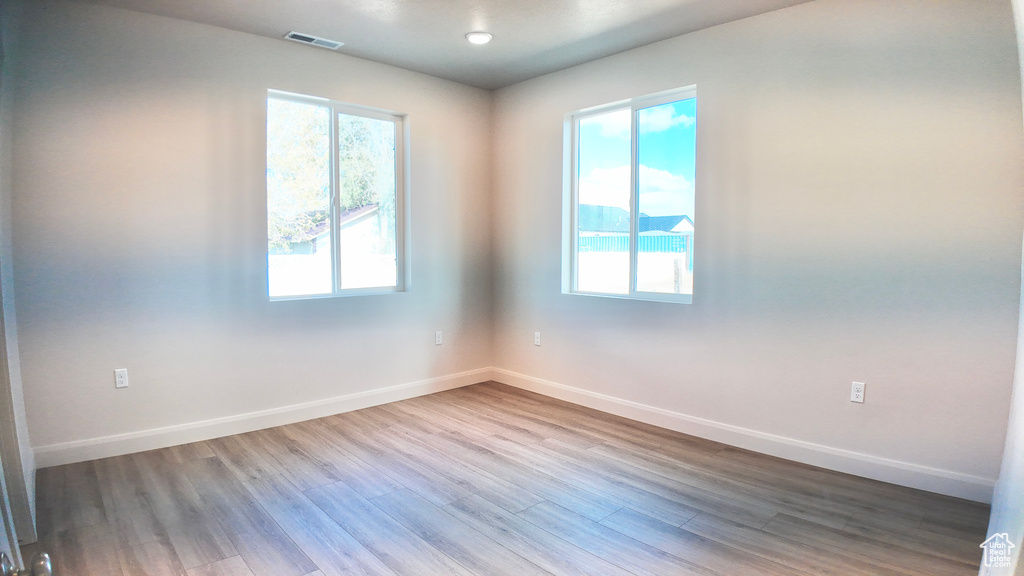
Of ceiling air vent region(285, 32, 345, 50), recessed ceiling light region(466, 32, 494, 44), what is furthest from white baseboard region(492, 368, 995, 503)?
ceiling air vent region(285, 32, 345, 50)

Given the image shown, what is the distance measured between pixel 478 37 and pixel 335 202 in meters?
1.57

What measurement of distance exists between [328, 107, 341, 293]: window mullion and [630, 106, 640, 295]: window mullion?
2.17m

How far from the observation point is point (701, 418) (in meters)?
3.60

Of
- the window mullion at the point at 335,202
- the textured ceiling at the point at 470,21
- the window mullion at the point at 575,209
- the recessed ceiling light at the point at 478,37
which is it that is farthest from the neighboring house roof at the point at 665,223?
the window mullion at the point at 335,202

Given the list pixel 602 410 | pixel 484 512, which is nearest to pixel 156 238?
pixel 484 512

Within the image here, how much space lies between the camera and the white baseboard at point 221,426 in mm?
3094

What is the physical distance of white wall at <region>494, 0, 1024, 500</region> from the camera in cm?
259

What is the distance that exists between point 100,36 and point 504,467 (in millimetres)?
3329

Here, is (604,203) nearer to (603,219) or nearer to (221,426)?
(603,219)

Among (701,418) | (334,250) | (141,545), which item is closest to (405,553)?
(141,545)

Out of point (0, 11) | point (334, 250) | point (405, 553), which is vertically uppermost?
point (0, 11)

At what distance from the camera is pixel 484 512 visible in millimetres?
2562

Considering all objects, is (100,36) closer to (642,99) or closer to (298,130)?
(298,130)

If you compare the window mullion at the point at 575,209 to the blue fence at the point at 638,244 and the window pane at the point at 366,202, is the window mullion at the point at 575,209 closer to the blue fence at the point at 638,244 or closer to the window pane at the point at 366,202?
the blue fence at the point at 638,244
